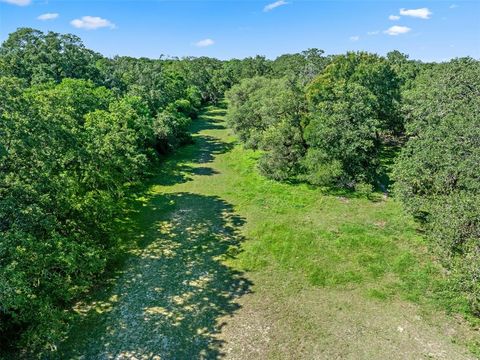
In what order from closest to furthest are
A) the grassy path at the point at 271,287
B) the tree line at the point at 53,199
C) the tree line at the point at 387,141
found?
the tree line at the point at 53,199 < the grassy path at the point at 271,287 < the tree line at the point at 387,141

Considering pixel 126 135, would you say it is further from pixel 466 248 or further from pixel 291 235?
pixel 466 248

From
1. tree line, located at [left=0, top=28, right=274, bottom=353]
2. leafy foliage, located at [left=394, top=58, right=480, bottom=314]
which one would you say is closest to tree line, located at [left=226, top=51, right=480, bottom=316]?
leafy foliage, located at [left=394, top=58, right=480, bottom=314]

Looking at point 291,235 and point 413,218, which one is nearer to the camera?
point 291,235

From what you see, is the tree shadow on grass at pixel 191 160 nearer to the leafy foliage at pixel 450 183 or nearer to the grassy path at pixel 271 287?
the grassy path at pixel 271 287

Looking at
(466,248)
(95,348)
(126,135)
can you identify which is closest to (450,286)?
(466,248)

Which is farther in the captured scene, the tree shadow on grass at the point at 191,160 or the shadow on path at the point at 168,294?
the tree shadow on grass at the point at 191,160

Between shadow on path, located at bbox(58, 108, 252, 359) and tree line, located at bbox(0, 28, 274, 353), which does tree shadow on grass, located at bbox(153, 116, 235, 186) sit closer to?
tree line, located at bbox(0, 28, 274, 353)

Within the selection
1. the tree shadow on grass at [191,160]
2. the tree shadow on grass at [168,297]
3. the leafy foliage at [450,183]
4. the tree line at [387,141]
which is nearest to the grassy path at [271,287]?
the tree shadow on grass at [168,297]
